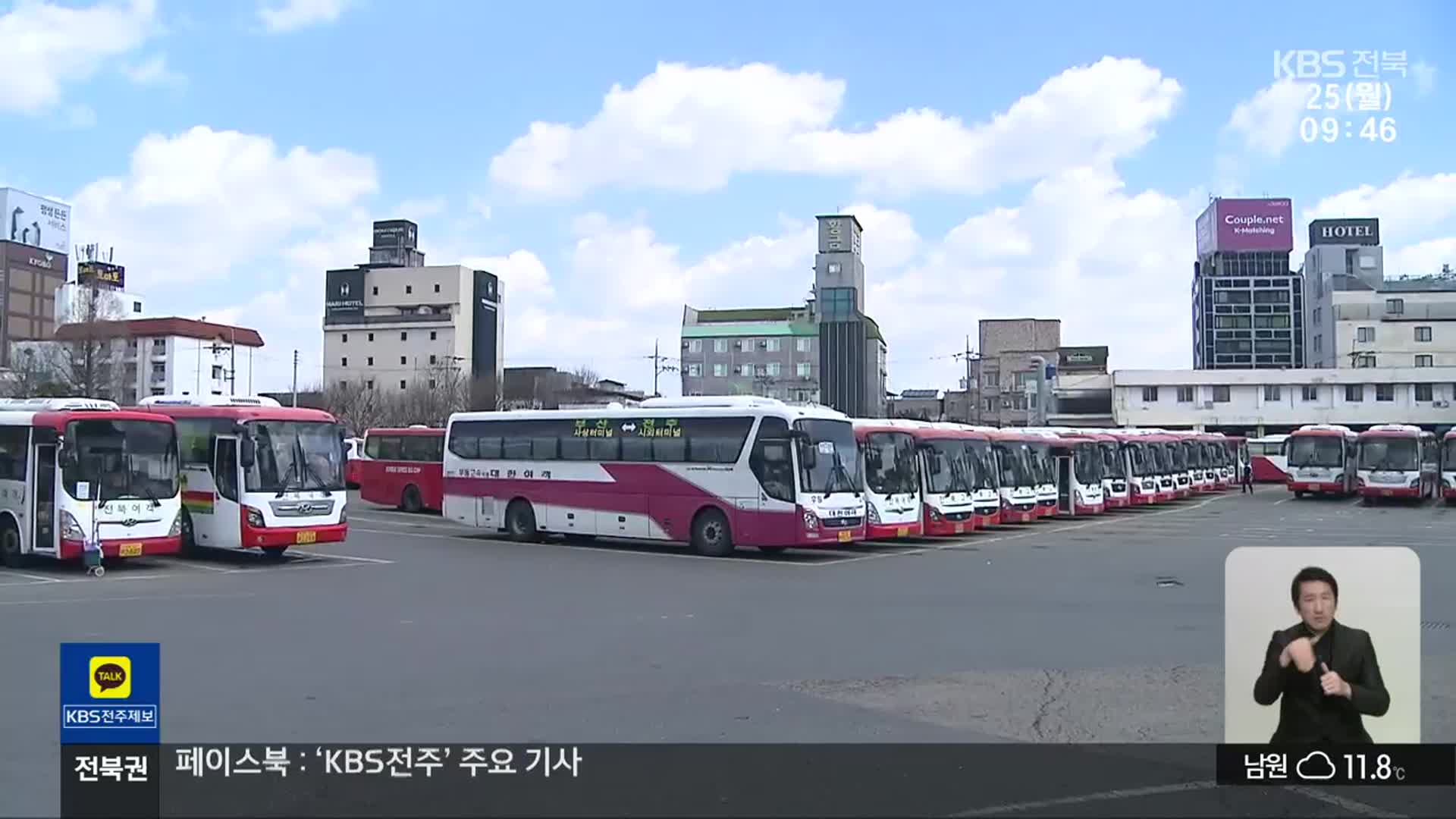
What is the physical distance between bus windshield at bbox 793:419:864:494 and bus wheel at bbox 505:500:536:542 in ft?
23.7

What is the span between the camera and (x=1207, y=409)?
284 feet

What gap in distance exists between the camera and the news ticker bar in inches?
248

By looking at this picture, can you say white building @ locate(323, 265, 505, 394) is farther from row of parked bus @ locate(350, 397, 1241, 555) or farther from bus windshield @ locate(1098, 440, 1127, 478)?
row of parked bus @ locate(350, 397, 1241, 555)

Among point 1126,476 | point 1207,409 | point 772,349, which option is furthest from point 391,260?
point 1126,476

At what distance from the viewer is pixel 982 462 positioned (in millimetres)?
29938

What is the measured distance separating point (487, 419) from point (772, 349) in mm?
73149

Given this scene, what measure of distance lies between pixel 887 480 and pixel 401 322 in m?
92.4

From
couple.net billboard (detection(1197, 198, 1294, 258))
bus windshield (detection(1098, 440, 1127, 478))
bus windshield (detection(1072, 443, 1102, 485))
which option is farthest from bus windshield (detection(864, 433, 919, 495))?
couple.net billboard (detection(1197, 198, 1294, 258))

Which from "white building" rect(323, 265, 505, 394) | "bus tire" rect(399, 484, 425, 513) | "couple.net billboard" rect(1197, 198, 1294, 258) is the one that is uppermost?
"couple.net billboard" rect(1197, 198, 1294, 258)

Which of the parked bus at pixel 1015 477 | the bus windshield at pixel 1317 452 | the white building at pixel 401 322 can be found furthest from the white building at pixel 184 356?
the bus windshield at pixel 1317 452

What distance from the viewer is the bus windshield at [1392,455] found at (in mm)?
42969

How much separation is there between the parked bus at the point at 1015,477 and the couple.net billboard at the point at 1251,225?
89566 mm

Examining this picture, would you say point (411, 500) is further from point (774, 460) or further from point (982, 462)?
point (774, 460)

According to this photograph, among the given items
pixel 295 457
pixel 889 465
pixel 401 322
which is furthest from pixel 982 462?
pixel 401 322
